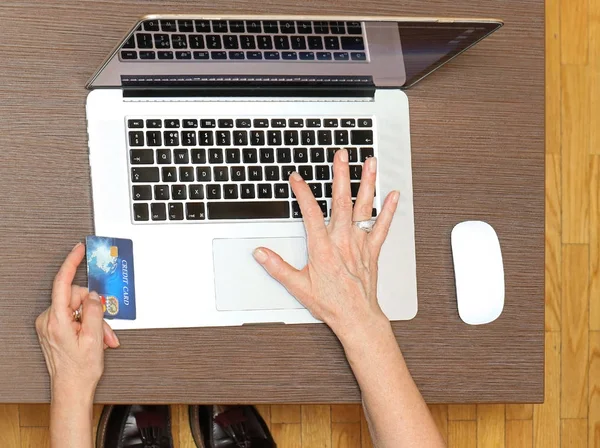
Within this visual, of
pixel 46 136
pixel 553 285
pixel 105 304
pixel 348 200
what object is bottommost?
pixel 553 285

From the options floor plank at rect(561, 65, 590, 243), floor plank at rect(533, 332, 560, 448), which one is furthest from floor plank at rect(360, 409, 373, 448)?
floor plank at rect(561, 65, 590, 243)

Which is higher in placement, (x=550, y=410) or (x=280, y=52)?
(x=280, y=52)

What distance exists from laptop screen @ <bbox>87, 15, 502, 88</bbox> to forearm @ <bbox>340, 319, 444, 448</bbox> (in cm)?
34

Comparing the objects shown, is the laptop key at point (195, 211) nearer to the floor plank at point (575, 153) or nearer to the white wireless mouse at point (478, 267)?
the white wireless mouse at point (478, 267)

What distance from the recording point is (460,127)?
0.92 metres

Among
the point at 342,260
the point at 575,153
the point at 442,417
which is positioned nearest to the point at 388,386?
the point at 342,260

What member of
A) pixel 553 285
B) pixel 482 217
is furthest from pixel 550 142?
pixel 482 217

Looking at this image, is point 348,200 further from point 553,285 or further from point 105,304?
point 553,285

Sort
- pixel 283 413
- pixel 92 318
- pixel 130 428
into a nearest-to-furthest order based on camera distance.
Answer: pixel 92 318 → pixel 130 428 → pixel 283 413

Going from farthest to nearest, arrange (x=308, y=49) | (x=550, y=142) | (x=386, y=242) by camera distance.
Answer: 1. (x=550, y=142)
2. (x=386, y=242)
3. (x=308, y=49)

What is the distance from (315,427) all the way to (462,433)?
0.36 m

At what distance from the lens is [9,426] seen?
58.2 inches

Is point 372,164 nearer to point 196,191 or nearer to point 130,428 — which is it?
point 196,191

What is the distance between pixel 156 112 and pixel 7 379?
15.7 inches
